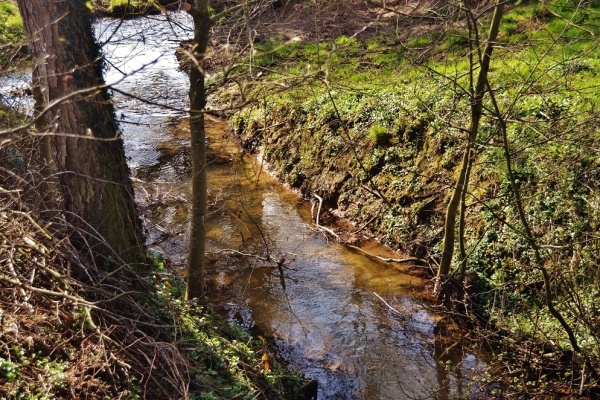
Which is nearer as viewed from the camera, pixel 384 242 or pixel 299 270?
pixel 299 270

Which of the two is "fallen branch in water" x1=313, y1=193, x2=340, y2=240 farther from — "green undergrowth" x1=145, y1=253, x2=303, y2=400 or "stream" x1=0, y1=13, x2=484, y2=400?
"green undergrowth" x1=145, y1=253, x2=303, y2=400

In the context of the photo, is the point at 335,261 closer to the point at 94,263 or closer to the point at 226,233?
the point at 226,233

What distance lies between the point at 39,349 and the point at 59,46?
8.88 ft

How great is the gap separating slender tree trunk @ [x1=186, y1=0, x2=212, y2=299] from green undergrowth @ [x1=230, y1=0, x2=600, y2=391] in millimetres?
773

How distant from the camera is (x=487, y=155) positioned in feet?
29.1

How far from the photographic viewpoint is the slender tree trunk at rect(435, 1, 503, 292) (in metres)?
6.59

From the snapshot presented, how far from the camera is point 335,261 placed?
941cm

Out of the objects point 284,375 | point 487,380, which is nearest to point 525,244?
point 487,380

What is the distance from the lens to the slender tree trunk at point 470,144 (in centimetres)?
659

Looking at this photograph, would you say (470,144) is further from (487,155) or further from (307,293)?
(307,293)

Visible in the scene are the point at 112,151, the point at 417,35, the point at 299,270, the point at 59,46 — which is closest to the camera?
the point at 59,46

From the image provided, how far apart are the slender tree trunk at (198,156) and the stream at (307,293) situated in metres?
0.47

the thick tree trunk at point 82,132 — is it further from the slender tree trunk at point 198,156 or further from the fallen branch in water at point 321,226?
the fallen branch in water at point 321,226

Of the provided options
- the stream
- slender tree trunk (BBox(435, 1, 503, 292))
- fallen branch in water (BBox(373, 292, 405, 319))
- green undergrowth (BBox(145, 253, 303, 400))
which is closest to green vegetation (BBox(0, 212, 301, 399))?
green undergrowth (BBox(145, 253, 303, 400))
